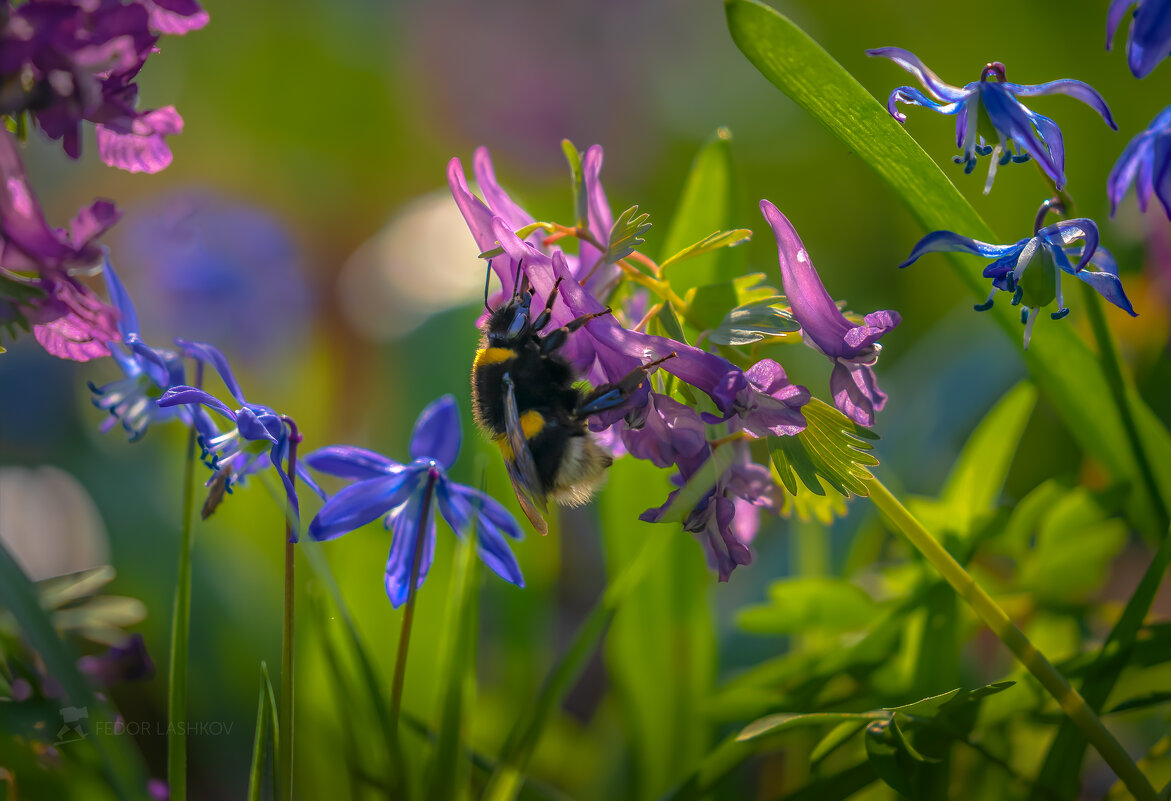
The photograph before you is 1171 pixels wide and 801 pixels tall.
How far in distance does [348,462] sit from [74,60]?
0.98ft

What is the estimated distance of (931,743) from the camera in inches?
24.8

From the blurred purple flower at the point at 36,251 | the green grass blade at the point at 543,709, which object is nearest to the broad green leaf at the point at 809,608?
the green grass blade at the point at 543,709

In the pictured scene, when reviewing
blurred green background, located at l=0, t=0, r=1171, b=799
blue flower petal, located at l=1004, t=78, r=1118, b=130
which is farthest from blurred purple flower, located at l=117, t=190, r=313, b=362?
blue flower petal, located at l=1004, t=78, r=1118, b=130

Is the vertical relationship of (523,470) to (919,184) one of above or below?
below

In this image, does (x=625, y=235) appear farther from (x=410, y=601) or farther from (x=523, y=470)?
(x=410, y=601)

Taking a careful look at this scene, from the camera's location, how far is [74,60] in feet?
1.45

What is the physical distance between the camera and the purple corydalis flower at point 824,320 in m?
0.48

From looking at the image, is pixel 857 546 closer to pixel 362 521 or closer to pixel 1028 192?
pixel 362 521

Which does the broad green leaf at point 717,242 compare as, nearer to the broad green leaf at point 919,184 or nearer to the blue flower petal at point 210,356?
the broad green leaf at point 919,184

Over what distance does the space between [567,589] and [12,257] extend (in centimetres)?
144

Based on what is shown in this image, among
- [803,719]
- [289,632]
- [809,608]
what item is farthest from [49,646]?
[809,608]

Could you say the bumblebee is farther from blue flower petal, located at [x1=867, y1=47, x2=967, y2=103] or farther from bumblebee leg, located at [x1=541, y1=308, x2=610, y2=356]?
blue flower petal, located at [x1=867, y1=47, x2=967, y2=103]

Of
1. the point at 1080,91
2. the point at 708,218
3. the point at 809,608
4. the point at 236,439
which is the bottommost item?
the point at 809,608

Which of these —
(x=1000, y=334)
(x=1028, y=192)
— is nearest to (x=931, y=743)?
(x=1000, y=334)
